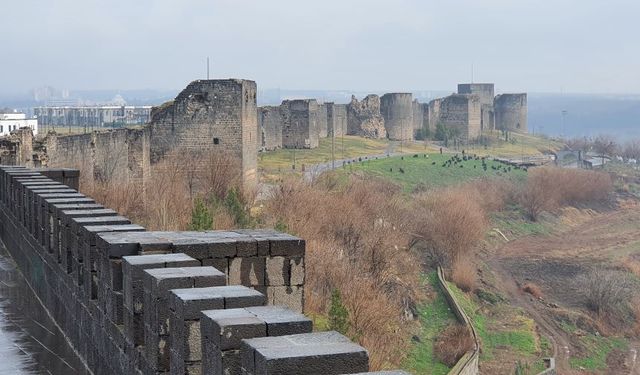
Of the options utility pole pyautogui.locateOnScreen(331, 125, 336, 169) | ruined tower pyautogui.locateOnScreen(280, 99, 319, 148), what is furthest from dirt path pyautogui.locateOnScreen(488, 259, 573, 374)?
ruined tower pyautogui.locateOnScreen(280, 99, 319, 148)

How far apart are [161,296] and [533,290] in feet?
123

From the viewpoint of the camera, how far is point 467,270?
40844 mm

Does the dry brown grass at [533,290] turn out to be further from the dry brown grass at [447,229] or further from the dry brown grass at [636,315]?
the dry brown grass at [636,315]

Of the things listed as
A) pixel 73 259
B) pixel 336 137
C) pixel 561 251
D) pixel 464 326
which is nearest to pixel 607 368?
pixel 464 326

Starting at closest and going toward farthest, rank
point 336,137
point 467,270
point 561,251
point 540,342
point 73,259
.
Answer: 1. point 73,259
2. point 540,342
3. point 467,270
4. point 561,251
5. point 336,137

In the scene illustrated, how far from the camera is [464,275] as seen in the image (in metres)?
40.6

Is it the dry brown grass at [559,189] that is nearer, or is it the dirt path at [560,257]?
the dirt path at [560,257]

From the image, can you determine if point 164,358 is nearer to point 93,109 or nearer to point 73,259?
point 73,259

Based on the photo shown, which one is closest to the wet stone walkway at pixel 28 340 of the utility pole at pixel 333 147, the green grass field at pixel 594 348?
the green grass field at pixel 594 348

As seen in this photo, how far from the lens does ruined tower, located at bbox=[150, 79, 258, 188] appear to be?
111 feet

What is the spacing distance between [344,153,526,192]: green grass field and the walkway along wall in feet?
132

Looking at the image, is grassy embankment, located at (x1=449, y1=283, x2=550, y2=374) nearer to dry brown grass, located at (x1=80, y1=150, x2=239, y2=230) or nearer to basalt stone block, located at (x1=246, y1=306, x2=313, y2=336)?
dry brown grass, located at (x1=80, y1=150, x2=239, y2=230)

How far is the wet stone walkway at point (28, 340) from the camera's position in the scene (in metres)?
9.71

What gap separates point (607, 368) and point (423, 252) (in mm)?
10185
